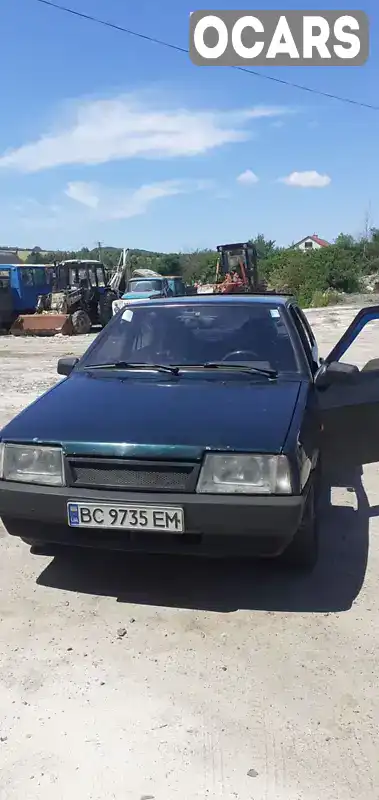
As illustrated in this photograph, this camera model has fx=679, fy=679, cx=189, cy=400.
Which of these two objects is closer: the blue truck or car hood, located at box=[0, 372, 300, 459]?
car hood, located at box=[0, 372, 300, 459]

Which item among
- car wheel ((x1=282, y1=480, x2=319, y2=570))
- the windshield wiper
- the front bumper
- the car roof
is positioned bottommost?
car wheel ((x1=282, y1=480, x2=319, y2=570))

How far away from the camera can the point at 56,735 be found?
240cm

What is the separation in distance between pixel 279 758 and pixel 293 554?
4.21 feet

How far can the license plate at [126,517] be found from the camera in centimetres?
300

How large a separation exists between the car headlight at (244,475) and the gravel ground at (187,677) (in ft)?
2.11

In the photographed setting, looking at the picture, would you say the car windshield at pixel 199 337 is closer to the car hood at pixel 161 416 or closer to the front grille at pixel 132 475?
the car hood at pixel 161 416

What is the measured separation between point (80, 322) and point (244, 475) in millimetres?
17789

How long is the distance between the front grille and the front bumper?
4 centimetres

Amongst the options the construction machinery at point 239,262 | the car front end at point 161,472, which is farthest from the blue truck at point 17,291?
the car front end at point 161,472

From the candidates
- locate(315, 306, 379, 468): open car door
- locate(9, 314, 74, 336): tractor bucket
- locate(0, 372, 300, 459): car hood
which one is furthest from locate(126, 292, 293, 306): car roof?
locate(9, 314, 74, 336): tractor bucket

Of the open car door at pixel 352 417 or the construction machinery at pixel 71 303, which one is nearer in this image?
the open car door at pixel 352 417

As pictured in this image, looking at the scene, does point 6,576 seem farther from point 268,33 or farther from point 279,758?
point 268,33

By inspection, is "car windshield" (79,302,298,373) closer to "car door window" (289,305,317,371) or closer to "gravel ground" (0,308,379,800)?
"car door window" (289,305,317,371)

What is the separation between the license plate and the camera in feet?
9.86
